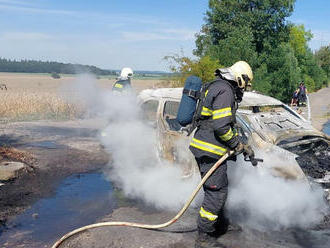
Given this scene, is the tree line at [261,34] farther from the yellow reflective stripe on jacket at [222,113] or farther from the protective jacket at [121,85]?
the yellow reflective stripe on jacket at [222,113]

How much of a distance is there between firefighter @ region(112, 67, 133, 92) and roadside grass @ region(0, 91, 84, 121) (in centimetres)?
694

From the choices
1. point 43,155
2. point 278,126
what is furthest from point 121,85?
point 278,126

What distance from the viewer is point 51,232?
441cm

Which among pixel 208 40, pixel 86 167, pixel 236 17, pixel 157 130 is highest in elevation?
pixel 236 17

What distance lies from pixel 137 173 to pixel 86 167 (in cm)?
145

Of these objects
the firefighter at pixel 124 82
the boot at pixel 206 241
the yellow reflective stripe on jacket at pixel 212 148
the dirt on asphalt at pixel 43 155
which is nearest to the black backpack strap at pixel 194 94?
the yellow reflective stripe on jacket at pixel 212 148

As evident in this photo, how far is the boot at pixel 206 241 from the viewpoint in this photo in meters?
4.04

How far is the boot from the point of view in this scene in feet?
13.3

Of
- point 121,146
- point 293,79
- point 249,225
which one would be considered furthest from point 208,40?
point 249,225

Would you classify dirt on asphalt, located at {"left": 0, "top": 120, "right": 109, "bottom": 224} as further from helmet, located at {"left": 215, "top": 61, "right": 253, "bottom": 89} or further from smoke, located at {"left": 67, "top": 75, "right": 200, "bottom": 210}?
helmet, located at {"left": 215, "top": 61, "right": 253, "bottom": 89}

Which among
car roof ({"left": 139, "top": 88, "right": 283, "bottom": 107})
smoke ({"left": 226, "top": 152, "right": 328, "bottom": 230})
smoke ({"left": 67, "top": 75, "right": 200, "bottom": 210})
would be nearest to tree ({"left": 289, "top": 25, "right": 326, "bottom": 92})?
smoke ({"left": 67, "top": 75, "right": 200, "bottom": 210})

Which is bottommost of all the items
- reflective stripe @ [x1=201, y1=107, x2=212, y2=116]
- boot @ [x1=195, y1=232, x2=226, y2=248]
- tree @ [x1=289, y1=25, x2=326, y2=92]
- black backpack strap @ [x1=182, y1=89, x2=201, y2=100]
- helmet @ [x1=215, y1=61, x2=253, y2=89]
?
boot @ [x1=195, y1=232, x2=226, y2=248]

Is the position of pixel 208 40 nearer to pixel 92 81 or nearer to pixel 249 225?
pixel 92 81

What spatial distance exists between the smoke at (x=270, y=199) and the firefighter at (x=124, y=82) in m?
4.21
